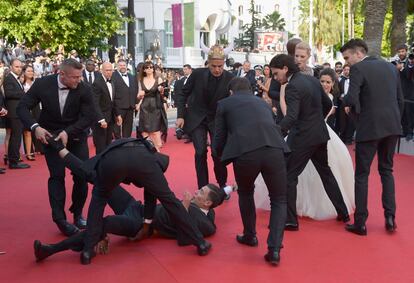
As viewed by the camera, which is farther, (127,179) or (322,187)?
(322,187)

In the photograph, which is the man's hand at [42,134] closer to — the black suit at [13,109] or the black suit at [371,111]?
the black suit at [371,111]

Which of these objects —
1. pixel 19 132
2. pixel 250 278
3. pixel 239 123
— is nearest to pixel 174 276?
pixel 250 278

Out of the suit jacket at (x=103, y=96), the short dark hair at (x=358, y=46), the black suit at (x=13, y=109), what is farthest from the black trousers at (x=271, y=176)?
the black suit at (x=13, y=109)

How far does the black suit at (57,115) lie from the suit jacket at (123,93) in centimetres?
498

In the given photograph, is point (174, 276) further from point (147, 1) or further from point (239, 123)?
point (147, 1)

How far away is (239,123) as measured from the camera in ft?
Result: 17.0

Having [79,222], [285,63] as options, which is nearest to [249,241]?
[285,63]

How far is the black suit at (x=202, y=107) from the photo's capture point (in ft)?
23.8

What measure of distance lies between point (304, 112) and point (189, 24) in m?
24.5

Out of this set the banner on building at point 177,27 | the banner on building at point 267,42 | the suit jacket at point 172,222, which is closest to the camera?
the suit jacket at point 172,222

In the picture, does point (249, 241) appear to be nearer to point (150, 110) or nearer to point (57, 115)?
point (57, 115)

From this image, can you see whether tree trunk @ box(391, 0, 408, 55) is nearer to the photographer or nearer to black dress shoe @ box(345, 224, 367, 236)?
the photographer

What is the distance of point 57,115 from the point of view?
6.02 metres

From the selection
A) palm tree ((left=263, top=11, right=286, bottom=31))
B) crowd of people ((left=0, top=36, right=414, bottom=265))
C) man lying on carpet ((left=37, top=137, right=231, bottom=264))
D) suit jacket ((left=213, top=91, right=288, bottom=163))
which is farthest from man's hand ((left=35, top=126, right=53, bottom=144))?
palm tree ((left=263, top=11, right=286, bottom=31))
